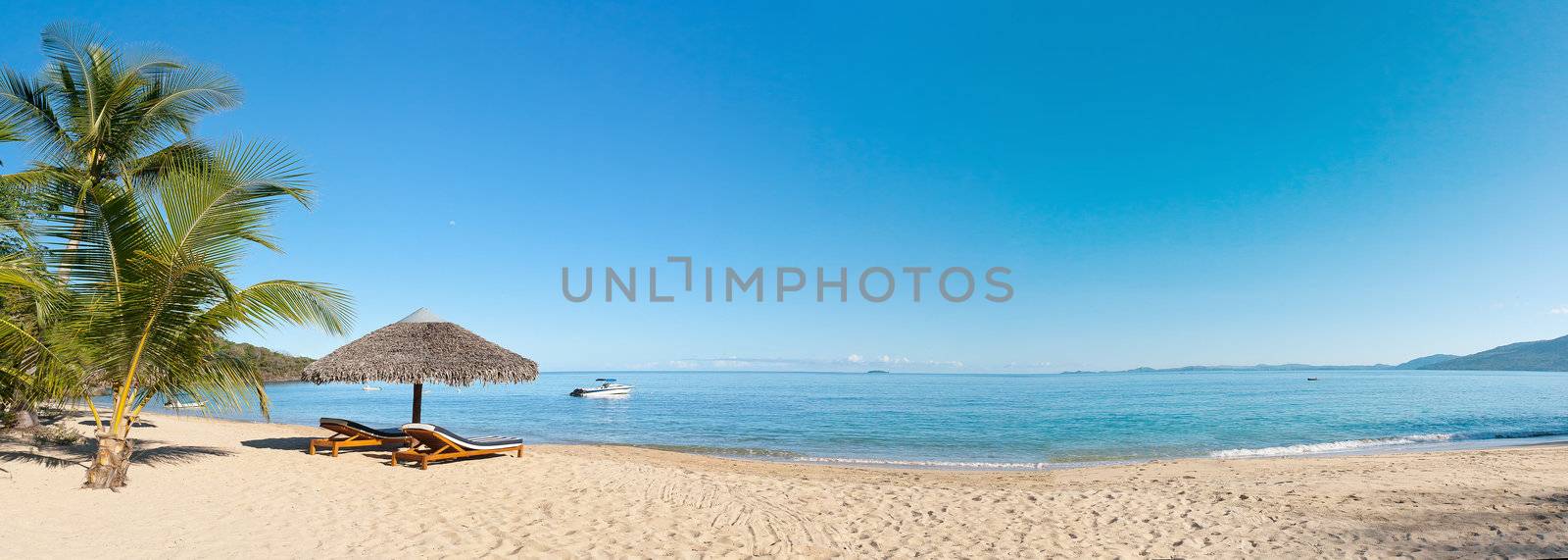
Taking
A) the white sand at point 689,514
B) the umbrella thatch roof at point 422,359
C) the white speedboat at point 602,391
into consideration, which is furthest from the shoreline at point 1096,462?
the white speedboat at point 602,391

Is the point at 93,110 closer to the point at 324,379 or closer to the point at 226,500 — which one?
the point at 324,379

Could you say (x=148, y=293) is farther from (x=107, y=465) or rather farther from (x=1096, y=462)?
(x=1096, y=462)

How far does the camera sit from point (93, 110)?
9.22 meters

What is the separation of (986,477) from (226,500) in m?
10.4

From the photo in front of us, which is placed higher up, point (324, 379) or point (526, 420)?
point (324, 379)

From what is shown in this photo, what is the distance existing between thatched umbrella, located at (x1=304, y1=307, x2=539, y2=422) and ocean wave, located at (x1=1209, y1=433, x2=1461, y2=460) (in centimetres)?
1575

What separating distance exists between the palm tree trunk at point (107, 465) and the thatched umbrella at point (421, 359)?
3.74 metres

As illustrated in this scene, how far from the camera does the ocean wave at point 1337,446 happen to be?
16.8 meters

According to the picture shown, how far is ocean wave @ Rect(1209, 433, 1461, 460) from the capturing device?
16.8 metres

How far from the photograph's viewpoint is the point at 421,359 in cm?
1107

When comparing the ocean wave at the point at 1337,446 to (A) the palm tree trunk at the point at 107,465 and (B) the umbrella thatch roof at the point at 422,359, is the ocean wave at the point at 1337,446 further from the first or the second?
(A) the palm tree trunk at the point at 107,465

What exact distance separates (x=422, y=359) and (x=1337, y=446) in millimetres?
22008

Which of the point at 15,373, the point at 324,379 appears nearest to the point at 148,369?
the point at 15,373

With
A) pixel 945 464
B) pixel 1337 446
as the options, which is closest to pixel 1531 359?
pixel 1337 446
